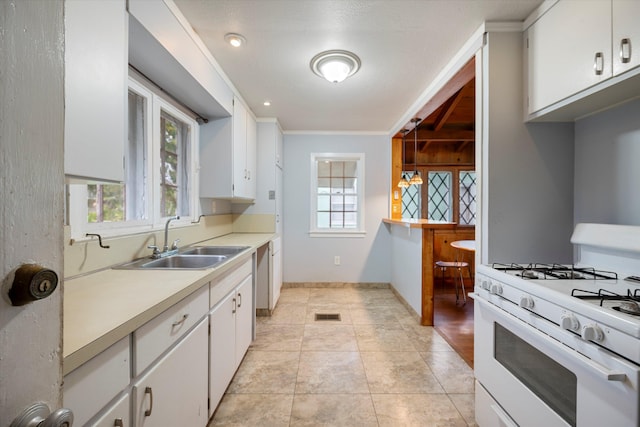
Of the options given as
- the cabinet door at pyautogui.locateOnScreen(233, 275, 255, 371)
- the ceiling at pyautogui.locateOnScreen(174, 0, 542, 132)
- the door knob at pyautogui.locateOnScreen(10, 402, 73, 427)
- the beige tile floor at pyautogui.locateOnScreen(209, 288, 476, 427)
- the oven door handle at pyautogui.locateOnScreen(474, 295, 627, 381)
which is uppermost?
the ceiling at pyautogui.locateOnScreen(174, 0, 542, 132)

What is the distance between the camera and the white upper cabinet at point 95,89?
899 millimetres

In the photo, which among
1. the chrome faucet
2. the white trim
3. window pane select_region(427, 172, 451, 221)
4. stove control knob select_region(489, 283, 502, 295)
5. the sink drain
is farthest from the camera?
window pane select_region(427, 172, 451, 221)

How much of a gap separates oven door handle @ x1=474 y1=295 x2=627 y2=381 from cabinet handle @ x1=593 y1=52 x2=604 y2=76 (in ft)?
3.62

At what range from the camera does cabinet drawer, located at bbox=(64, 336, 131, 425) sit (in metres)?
0.66

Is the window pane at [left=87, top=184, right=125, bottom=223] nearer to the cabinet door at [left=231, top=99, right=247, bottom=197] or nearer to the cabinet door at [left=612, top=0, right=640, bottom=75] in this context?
the cabinet door at [left=231, top=99, right=247, bottom=197]

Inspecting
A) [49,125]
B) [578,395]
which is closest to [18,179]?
[49,125]

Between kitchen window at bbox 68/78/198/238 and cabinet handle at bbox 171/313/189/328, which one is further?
kitchen window at bbox 68/78/198/238

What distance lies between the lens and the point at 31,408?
0.39 m

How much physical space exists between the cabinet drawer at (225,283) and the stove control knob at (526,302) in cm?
142

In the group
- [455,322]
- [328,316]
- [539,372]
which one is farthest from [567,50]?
[328,316]

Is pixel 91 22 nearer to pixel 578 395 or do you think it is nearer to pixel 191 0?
pixel 191 0

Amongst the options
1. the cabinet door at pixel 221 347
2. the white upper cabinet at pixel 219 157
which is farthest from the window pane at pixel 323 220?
the cabinet door at pixel 221 347

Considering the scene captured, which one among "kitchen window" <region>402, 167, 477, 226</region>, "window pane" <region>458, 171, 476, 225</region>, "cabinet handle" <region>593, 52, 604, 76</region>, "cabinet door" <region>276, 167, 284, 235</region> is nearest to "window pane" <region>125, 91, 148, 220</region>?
"cabinet door" <region>276, 167, 284, 235</region>

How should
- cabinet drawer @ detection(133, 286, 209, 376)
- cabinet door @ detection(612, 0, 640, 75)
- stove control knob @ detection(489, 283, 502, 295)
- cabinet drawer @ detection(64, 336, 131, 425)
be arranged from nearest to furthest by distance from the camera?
cabinet drawer @ detection(64, 336, 131, 425) < cabinet drawer @ detection(133, 286, 209, 376) < cabinet door @ detection(612, 0, 640, 75) < stove control knob @ detection(489, 283, 502, 295)
